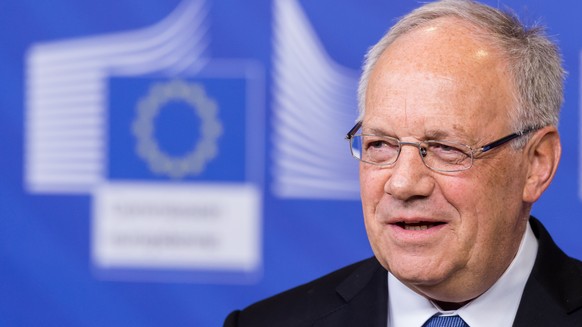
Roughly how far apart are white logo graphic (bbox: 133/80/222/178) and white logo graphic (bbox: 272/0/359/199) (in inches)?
8.8

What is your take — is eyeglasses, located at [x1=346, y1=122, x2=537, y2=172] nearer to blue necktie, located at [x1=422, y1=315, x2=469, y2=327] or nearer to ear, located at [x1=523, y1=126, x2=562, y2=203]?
ear, located at [x1=523, y1=126, x2=562, y2=203]

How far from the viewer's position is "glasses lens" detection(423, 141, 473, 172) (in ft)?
6.17

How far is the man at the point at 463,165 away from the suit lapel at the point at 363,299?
0.02 metres

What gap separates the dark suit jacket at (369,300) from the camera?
2000mm

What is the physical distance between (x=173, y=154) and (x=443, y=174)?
5.29 feet

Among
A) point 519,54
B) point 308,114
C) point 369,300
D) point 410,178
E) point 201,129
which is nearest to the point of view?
point 410,178

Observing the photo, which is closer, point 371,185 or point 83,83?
point 371,185

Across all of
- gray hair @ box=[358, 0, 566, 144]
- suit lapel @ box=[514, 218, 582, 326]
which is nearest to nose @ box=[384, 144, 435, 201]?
gray hair @ box=[358, 0, 566, 144]

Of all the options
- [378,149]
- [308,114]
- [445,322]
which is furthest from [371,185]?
[308,114]

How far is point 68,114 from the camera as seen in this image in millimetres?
3469

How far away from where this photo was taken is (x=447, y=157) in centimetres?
189

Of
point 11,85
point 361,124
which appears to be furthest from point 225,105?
point 361,124

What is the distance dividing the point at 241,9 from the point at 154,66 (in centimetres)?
34

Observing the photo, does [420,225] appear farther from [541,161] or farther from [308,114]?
[308,114]
